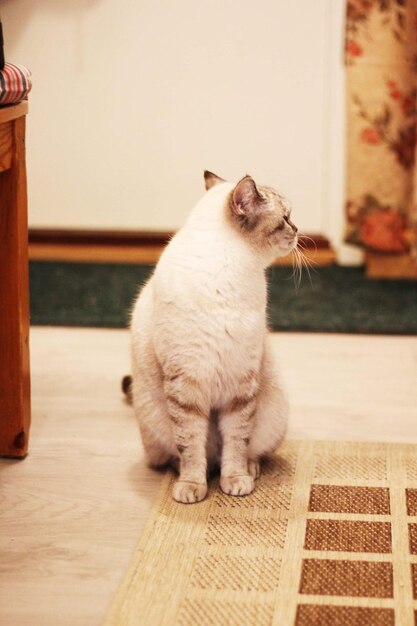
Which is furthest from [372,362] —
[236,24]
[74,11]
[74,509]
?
[74,11]

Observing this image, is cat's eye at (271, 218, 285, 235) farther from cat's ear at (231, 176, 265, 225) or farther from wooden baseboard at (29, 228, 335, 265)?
wooden baseboard at (29, 228, 335, 265)

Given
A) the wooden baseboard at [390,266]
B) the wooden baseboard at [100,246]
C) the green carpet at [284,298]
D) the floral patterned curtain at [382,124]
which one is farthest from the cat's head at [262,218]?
the wooden baseboard at [100,246]

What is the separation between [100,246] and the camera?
3377mm

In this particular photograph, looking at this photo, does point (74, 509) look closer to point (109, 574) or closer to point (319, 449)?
point (109, 574)

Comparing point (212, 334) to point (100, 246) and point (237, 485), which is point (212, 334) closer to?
point (237, 485)

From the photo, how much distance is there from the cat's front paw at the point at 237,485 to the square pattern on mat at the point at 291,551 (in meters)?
0.01

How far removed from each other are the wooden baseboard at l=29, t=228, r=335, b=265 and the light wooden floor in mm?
691

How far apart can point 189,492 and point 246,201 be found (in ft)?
1.77

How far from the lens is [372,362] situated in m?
2.45

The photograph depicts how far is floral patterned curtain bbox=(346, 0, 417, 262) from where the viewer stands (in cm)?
294

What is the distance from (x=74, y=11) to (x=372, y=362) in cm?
164

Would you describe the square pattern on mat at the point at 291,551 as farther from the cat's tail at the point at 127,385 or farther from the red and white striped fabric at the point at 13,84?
the red and white striped fabric at the point at 13,84

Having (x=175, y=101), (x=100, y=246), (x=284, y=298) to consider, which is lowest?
(x=284, y=298)

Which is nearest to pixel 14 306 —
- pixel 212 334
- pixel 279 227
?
pixel 212 334
